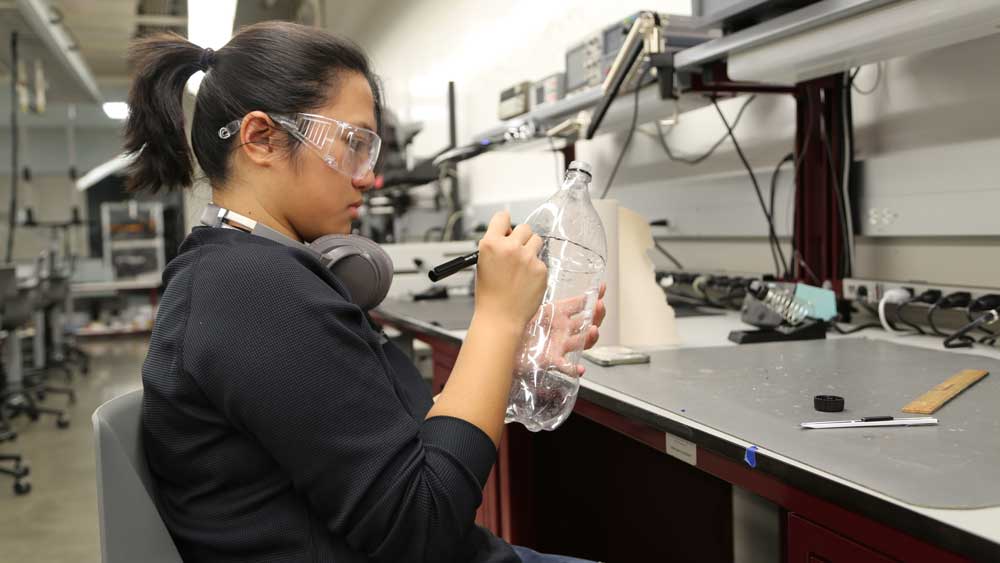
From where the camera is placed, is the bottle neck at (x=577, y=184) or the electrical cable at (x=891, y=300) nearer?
the bottle neck at (x=577, y=184)

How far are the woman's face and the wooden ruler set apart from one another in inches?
27.5

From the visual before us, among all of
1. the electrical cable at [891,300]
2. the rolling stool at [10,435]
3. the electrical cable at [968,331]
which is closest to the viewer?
the electrical cable at [968,331]

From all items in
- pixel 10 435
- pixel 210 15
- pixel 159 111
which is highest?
pixel 210 15

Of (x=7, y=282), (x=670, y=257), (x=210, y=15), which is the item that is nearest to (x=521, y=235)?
(x=210, y=15)

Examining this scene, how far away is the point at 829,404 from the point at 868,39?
Result: 0.70 meters

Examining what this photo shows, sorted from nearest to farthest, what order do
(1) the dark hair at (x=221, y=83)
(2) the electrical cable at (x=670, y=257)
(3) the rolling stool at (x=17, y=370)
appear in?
1. (1) the dark hair at (x=221, y=83)
2. (2) the electrical cable at (x=670, y=257)
3. (3) the rolling stool at (x=17, y=370)

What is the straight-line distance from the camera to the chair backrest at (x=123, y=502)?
77 cm

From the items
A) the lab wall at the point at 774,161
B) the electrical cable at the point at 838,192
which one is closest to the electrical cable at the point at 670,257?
the lab wall at the point at 774,161

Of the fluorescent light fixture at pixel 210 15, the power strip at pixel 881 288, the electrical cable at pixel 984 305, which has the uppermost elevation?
the fluorescent light fixture at pixel 210 15

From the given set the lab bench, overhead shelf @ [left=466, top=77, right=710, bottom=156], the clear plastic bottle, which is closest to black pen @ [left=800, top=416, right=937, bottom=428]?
the lab bench

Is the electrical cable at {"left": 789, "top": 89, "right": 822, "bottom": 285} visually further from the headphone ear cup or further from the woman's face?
the woman's face

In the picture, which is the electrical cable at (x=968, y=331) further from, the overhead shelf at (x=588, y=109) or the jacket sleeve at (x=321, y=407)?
the jacket sleeve at (x=321, y=407)

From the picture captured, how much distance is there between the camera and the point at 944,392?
1.00 meters

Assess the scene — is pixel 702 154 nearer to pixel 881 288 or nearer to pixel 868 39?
pixel 881 288
